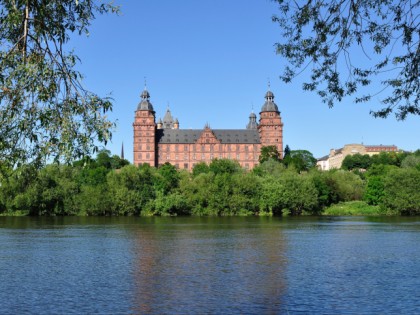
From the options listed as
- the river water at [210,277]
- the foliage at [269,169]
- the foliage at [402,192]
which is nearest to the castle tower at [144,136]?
the foliage at [269,169]

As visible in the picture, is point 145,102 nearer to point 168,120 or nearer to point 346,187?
point 168,120

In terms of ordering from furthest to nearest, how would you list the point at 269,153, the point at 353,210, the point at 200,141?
the point at 200,141 → the point at 269,153 → the point at 353,210

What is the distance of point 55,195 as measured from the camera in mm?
77875

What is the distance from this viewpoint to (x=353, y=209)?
281 feet

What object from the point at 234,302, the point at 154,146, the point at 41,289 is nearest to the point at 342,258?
the point at 234,302

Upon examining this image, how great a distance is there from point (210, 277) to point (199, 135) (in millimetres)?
129623

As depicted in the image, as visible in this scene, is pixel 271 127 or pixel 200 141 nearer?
pixel 271 127

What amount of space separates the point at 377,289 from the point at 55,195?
66054mm

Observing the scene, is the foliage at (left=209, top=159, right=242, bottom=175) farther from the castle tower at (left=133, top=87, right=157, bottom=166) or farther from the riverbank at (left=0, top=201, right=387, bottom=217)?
the castle tower at (left=133, top=87, right=157, bottom=166)

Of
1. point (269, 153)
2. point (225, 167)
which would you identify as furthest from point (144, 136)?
point (225, 167)

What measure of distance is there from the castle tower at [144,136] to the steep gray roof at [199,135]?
5562 millimetres

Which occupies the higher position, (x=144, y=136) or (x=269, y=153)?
(x=144, y=136)

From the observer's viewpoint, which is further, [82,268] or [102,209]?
[102,209]

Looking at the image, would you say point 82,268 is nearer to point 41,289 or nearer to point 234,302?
point 41,289
